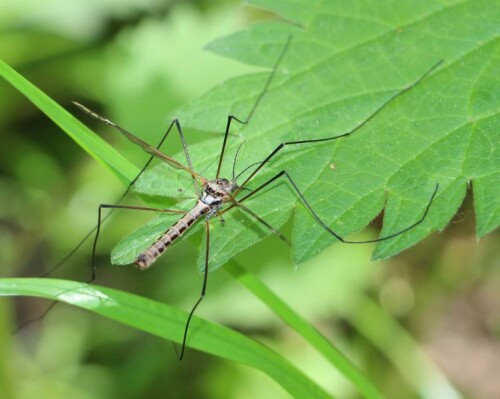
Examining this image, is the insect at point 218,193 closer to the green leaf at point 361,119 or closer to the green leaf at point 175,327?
the green leaf at point 361,119

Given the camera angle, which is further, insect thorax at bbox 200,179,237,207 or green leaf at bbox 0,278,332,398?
insect thorax at bbox 200,179,237,207

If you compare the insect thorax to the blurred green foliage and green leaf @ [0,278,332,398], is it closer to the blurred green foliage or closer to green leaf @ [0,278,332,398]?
green leaf @ [0,278,332,398]

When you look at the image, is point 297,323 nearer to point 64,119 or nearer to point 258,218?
point 258,218

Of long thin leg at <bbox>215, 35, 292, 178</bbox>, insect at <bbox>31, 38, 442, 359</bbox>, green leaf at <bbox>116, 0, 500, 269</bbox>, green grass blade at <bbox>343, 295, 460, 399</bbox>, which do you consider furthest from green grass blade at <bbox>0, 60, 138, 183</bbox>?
green grass blade at <bbox>343, 295, 460, 399</bbox>

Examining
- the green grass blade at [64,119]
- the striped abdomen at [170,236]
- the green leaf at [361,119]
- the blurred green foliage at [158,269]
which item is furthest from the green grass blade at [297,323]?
the blurred green foliage at [158,269]

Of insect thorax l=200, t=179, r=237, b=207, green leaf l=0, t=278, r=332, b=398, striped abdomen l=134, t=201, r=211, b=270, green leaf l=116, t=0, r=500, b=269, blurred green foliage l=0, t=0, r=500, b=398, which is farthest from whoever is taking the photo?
blurred green foliage l=0, t=0, r=500, b=398

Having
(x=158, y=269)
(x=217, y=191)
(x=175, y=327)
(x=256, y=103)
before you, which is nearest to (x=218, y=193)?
(x=217, y=191)

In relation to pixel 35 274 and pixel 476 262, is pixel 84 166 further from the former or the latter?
pixel 476 262
